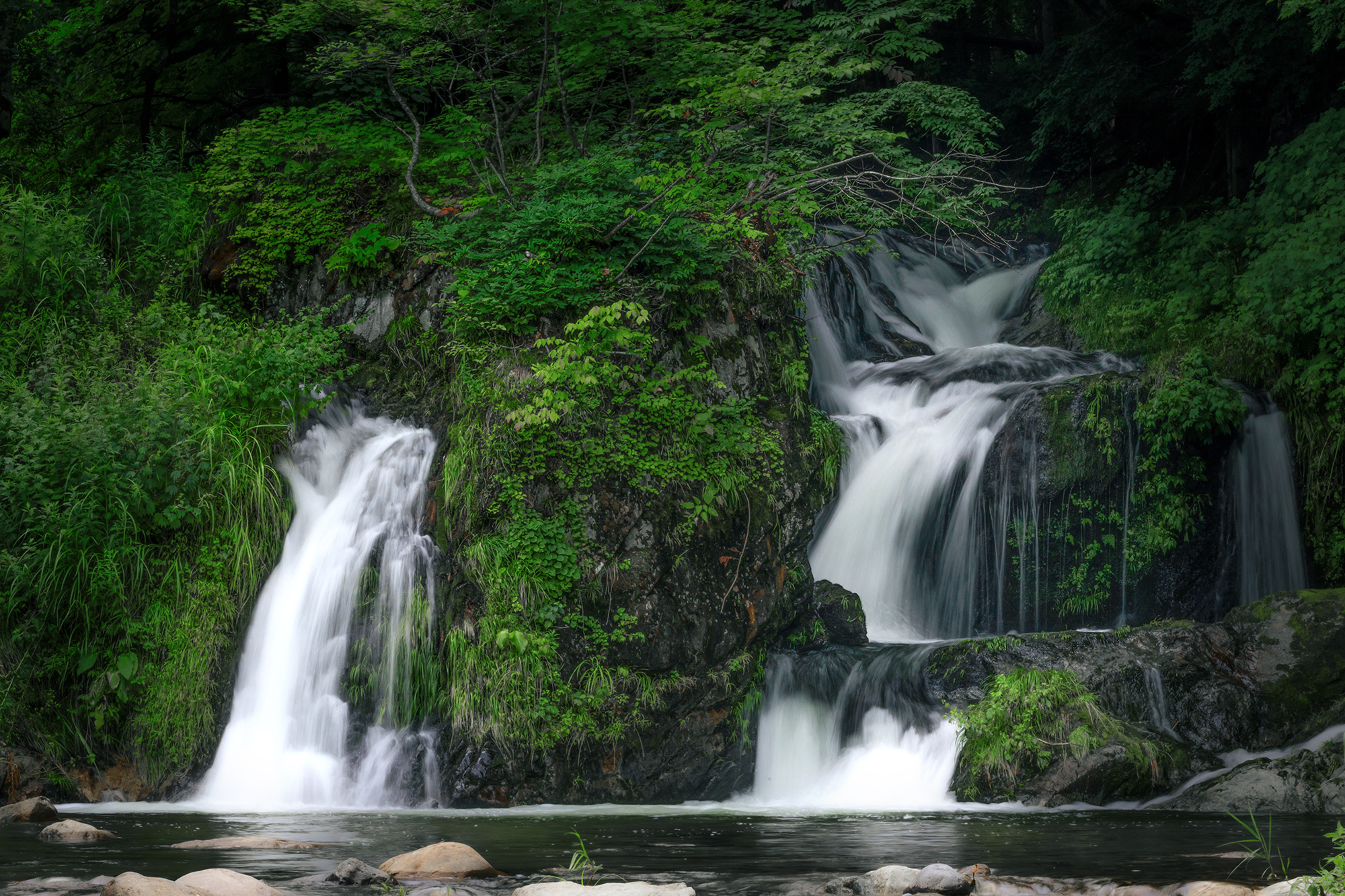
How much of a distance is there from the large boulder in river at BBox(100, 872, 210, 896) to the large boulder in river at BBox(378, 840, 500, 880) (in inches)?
40.2

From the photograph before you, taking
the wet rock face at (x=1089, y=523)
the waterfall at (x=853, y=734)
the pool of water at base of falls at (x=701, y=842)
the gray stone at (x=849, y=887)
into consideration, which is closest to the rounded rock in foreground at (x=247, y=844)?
the pool of water at base of falls at (x=701, y=842)

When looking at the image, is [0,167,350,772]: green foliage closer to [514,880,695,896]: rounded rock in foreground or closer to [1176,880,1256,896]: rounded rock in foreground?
[514,880,695,896]: rounded rock in foreground

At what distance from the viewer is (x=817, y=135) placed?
1259 centimetres

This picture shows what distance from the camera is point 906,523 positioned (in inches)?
440

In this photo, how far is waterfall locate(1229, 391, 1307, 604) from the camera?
10.9 metres

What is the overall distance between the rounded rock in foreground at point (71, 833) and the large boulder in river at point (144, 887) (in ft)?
7.40

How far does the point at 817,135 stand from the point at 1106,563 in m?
5.86

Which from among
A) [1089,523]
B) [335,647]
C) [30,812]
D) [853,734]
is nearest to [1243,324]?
[1089,523]

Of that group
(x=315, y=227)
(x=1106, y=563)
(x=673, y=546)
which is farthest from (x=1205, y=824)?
(x=315, y=227)

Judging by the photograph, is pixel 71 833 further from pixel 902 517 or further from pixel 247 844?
pixel 902 517

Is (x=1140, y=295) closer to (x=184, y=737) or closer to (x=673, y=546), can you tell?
(x=673, y=546)

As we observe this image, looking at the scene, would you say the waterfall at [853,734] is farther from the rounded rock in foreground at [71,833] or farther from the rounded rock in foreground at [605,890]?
the rounded rock in foreground at [71,833]

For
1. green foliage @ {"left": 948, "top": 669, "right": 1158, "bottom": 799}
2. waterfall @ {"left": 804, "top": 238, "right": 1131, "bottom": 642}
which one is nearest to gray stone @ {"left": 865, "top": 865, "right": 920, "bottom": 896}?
green foliage @ {"left": 948, "top": 669, "right": 1158, "bottom": 799}

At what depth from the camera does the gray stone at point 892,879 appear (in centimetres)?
434
